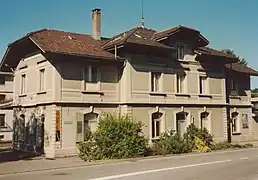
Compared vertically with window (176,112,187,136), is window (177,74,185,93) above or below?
above

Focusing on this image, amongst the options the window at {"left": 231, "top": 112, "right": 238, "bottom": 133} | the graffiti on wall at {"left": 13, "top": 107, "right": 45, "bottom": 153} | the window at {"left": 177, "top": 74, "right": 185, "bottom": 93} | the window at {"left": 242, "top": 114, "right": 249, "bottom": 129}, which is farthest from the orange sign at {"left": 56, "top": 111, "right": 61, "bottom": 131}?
the window at {"left": 242, "top": 114, "right": 249, "bottom": 129}

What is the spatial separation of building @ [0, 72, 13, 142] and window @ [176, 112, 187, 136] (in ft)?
59.9

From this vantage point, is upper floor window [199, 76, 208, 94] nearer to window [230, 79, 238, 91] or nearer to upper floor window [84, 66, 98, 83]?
window [230, 79, 238, 91]

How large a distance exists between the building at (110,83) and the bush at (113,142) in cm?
196

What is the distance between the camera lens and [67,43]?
23.6 m

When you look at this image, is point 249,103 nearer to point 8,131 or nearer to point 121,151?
point 121,151

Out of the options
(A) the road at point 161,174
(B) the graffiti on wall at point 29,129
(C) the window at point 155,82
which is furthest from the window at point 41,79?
(A) the road at point 161,174

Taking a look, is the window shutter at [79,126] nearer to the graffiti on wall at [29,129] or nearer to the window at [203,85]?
the graffiti on wall at [29,129]

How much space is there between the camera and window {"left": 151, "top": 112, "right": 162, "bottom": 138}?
2511cm

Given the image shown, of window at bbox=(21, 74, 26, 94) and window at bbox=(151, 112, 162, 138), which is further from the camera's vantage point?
window at bbox=(21, 74, 26, 94)

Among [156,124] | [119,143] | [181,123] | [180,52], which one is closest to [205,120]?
[181,123]

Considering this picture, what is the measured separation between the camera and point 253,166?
50.7 ft

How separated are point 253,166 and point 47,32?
639 inches

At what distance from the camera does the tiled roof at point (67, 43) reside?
858 inches
